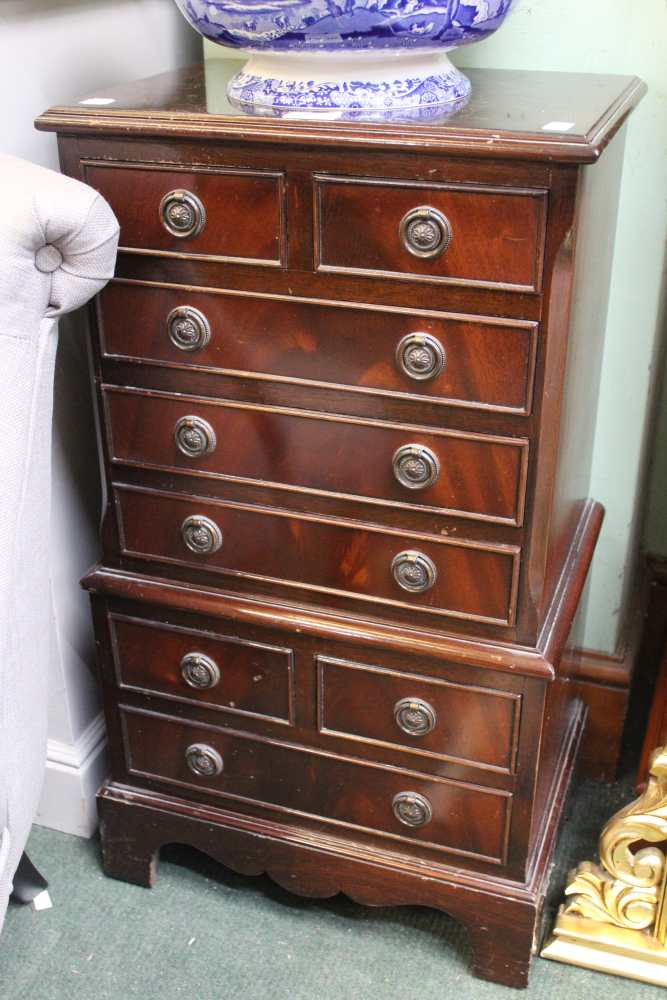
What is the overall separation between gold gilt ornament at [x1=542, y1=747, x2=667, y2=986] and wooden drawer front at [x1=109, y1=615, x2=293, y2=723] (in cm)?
45

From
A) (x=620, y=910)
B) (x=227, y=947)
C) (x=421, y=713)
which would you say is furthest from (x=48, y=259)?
(x=620, y=910)

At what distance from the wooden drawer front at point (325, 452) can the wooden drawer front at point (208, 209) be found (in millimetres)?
174

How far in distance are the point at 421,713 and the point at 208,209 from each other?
0.62m

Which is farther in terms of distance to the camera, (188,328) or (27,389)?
(188,328)

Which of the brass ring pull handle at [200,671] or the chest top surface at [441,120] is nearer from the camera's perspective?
the chest top surface at [441,120]

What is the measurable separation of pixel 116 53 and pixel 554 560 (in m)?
0.85

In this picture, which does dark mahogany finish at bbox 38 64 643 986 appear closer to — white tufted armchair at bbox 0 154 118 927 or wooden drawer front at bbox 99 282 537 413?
wooden drawer front at bbox 99 282 537 413

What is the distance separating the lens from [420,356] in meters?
1.12

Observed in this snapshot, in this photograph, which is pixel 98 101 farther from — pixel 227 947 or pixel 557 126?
pixel 227 947

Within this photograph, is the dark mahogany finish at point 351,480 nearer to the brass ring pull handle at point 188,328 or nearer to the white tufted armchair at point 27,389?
the brass ring pull handle at point 188,328

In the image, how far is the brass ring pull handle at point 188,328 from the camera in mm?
1208

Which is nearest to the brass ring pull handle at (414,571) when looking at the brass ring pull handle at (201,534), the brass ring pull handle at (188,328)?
the brass ring pull handle at (201,534)

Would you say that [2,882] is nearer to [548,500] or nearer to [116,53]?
[548,500]

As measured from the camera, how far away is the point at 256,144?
1.10m
